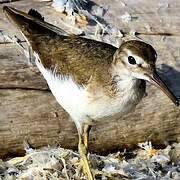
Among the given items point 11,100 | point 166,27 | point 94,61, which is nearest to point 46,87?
point 11,100

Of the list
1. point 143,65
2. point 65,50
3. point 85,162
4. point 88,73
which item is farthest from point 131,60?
point 85,162

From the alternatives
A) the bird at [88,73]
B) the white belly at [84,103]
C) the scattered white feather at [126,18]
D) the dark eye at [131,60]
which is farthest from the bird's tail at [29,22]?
the dark eye at [131,60]

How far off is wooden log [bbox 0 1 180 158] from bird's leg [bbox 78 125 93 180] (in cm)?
30

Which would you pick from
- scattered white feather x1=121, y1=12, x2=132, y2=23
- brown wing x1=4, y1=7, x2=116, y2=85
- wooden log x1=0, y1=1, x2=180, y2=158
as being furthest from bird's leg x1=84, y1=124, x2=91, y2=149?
scattered white feather x1=121, y1=12, x2=132, y2=23

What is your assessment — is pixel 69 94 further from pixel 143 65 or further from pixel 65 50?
pixel 143 65

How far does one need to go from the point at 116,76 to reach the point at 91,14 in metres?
1.23

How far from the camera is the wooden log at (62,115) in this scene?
5.31 meters

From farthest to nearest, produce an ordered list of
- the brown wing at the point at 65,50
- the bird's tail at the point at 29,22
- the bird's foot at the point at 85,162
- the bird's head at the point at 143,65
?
the bird's tail at the point at 29,22, the bird's foot at the point at 85,162, the brown wing at the point at 65,50, the bird's head at the point at 143,65

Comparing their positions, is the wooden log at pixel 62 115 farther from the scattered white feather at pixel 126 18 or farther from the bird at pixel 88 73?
the bird at pixel 88 73

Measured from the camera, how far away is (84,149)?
17.1 ft

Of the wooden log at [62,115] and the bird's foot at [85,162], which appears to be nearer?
the bird's foot at [85,162]

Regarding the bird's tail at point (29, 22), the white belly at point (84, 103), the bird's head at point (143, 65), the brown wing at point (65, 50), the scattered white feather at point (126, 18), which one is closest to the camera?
the bird's head at point (143, 65)

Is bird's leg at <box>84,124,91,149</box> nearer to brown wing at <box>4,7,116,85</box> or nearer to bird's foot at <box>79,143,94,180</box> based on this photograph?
bird's foot at <box>79,143,94,180</box>

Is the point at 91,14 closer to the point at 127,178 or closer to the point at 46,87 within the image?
the point at 46,87
